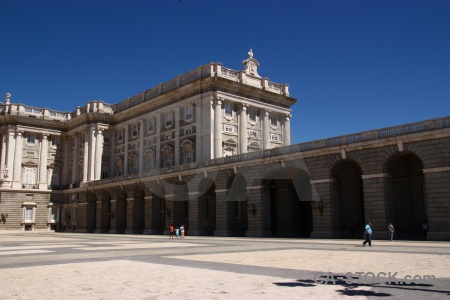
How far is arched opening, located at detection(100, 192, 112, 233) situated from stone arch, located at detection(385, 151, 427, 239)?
43716 mm

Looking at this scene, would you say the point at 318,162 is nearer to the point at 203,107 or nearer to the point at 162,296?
the point at 203,107

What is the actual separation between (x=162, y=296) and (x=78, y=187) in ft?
230

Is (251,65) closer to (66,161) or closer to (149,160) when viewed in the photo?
(149,160)

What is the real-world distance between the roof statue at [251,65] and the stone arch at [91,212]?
1215 inches

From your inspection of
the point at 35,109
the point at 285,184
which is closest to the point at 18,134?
the point at 35,109

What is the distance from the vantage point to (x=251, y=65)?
64.4 meters

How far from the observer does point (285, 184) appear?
4581 cm

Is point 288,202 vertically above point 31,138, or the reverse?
point 31,138

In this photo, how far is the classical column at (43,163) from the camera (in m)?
78.7

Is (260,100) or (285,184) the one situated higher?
(260,100)

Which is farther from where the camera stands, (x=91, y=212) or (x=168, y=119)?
(x=91, y=212)

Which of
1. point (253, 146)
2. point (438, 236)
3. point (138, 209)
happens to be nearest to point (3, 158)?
point (138, 209)

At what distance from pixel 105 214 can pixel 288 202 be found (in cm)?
3297

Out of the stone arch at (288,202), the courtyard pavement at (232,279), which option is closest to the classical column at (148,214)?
the stone arch at (288,202)
